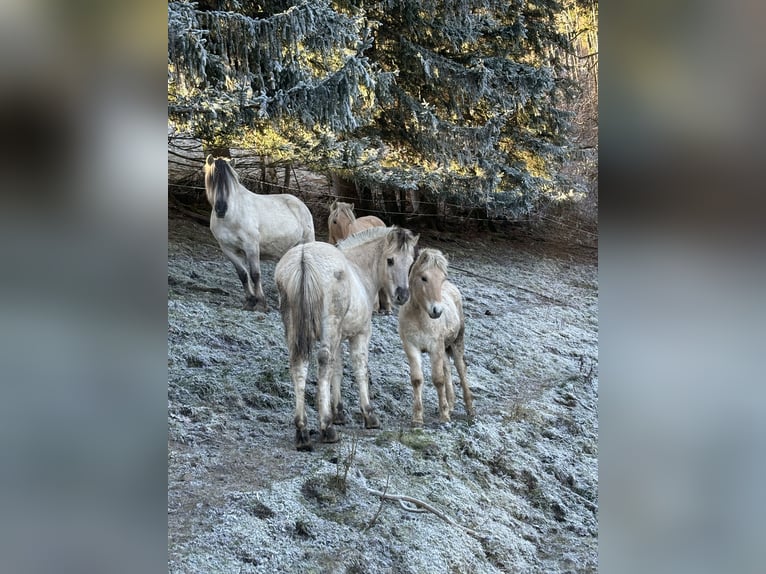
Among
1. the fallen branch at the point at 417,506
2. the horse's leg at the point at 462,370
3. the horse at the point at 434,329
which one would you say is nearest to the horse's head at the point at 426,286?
the horse at the point at 434,329

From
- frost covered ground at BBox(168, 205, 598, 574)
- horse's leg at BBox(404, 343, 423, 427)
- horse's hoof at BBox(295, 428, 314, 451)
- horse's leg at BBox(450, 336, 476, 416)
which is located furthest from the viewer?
horse's leg at BBox(450, 336, 476, 416)

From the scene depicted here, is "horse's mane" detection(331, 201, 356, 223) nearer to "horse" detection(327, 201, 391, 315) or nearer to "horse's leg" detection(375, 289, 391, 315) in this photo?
"horse" detection(327, 201, 391, 315)

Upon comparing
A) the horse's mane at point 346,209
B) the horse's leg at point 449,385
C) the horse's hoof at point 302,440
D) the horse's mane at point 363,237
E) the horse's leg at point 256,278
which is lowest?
the horse's hoof at point 302,440

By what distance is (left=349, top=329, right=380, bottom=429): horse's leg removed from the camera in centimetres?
306

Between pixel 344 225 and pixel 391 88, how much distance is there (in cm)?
61

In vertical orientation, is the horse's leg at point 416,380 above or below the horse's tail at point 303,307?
below

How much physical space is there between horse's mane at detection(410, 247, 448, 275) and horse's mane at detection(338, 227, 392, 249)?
0.16 meters

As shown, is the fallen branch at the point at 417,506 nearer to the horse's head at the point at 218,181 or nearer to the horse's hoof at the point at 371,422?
the horse's hoof at the point at 371,422

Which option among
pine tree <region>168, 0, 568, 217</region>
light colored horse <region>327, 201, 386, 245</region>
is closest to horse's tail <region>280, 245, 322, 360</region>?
light colored horse <region>327, 201, 386, 245</region>

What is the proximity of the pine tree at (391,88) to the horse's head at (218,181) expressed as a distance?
10 centimetres

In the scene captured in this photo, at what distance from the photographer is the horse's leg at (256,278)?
9.98 ft

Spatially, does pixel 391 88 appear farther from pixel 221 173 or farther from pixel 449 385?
pixel 449 385
